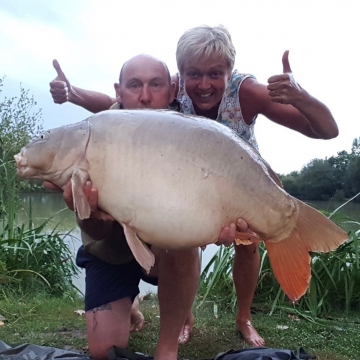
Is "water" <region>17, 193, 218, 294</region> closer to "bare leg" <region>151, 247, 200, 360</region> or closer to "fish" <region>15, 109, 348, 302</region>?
"bare leg" <region>151, 247, 200, 360</region>

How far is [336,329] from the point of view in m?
2.13

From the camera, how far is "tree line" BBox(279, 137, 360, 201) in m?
3.65

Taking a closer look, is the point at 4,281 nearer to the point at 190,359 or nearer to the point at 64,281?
the point at 64,281

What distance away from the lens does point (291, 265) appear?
1.32 meters

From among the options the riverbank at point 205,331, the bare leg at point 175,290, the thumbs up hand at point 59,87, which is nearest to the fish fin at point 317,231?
the bare leg at point 175,290

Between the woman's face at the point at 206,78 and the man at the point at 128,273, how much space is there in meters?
0.12

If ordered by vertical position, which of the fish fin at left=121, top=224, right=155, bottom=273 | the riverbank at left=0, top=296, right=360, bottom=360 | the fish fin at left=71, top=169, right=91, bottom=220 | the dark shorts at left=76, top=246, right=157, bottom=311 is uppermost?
the fish fin at left=71, top=169, right=91, bottom=220

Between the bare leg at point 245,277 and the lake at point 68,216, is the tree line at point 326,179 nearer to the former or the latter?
the lake at point 68,216

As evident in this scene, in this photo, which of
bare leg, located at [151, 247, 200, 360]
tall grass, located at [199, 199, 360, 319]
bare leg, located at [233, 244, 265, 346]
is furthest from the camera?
tall grass, located at [199, 199, 360, 319]

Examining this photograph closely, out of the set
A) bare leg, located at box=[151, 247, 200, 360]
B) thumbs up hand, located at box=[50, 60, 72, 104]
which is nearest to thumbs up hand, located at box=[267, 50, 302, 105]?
bare leg, located at box=[151, 247, 200, 360]

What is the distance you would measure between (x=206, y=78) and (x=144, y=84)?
0.88ft

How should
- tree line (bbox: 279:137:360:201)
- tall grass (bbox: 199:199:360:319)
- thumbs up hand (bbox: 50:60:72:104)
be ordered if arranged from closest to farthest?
thumbs up hand (bbox: 50:60:72:104), tall grass (bbox: 199:199:360:319), tree line (bbox: 279:137:360:201)

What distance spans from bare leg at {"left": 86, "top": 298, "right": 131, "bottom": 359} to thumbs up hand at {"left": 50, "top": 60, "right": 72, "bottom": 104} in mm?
792

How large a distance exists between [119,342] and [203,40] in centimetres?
116
